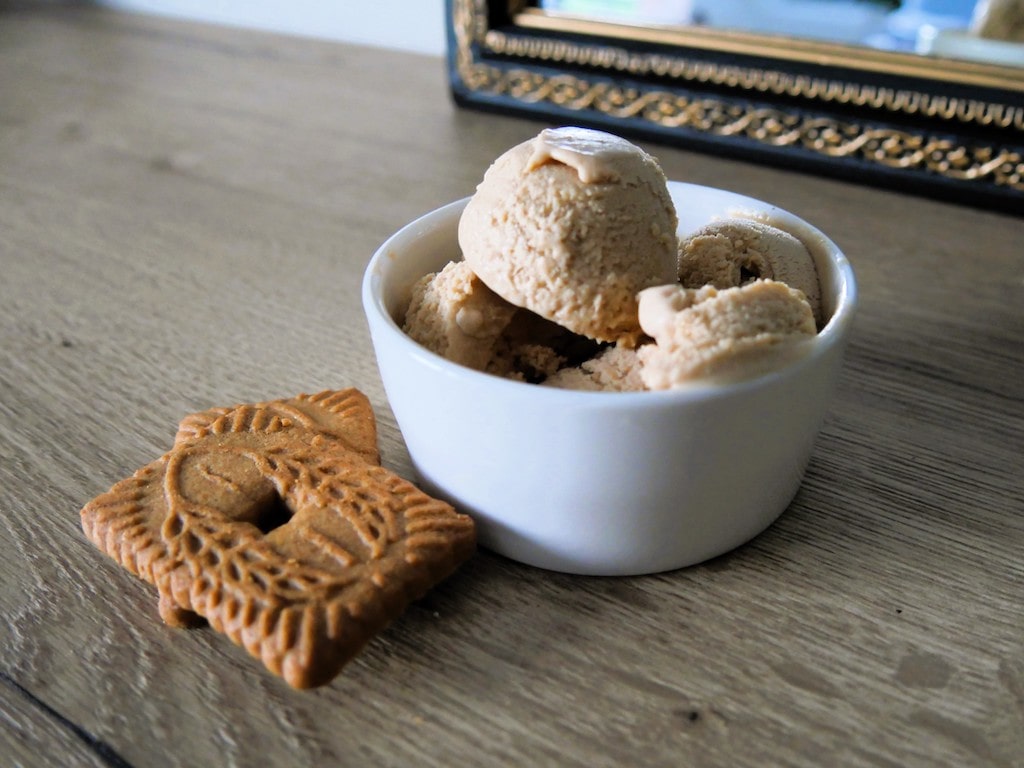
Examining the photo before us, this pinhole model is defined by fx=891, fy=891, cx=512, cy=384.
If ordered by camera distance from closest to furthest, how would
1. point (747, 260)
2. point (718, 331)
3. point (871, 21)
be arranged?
point (718, 331) → point (747, 260) → point (871, 21)

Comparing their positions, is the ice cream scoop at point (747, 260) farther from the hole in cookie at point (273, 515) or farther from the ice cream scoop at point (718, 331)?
the hole in cookie at point (273, 515)

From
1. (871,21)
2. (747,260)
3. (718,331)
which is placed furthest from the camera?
(871,21)

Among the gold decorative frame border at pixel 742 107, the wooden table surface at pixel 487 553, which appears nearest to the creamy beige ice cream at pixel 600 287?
the wooden table surface at pixel 487 553

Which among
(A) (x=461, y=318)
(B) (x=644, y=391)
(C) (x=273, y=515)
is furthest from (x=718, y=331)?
(C) (x=273, y=515)

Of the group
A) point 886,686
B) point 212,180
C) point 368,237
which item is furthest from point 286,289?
point 886,686

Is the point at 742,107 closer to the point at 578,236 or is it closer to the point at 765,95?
the point at 765,95

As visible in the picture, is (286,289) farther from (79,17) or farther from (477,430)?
(79,17)

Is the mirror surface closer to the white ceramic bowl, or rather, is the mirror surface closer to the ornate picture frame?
the ornate picture frame
